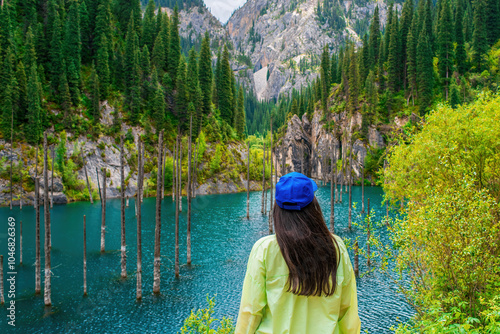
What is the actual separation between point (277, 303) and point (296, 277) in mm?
293

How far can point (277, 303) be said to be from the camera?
2791 millimetres

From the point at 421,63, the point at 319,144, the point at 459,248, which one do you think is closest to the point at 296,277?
the point at 459,248

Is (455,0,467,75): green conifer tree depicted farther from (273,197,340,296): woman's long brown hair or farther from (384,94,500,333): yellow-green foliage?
(273,197,340,296): woman's long brown hair

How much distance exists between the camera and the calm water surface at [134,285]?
55.7 ft

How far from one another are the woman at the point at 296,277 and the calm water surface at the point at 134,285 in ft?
44.9

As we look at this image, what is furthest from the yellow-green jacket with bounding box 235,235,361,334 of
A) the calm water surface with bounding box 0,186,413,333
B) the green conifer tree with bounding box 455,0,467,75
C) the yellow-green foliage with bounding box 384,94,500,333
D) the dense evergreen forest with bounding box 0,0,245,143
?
the green conifer tree with bounding box 455,0,467,75

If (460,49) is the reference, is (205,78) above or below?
below

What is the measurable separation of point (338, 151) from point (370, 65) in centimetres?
2882

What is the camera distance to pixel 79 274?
23.4 m

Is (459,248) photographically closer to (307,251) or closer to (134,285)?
(307,251)

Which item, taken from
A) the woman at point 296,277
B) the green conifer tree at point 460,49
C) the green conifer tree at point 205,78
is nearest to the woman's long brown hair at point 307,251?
the woman at point 296,277

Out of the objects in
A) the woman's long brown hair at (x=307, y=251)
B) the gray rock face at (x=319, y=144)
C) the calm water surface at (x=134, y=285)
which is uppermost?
the gray rock face at (x=319, y=144)

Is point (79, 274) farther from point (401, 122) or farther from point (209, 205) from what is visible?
point (401, 122)

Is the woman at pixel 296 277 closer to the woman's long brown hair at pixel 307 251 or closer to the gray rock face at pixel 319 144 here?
the woman's long brown hair at pixel 307 251
